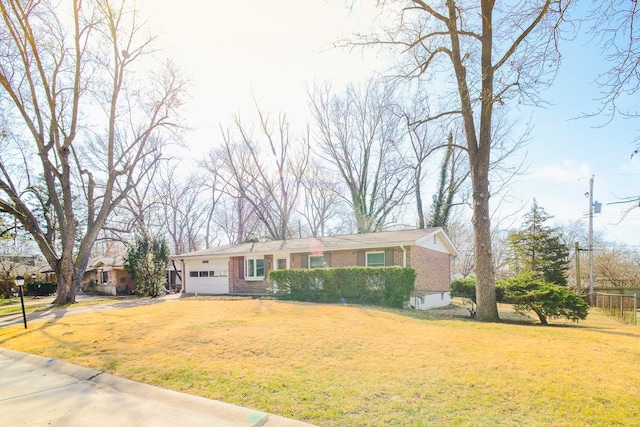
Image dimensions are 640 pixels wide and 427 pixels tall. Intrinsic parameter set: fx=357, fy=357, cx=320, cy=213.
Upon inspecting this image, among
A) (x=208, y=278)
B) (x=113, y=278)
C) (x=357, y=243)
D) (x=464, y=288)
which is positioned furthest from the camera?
(x=113, y=278)

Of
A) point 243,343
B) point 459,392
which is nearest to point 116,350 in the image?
point 243,343

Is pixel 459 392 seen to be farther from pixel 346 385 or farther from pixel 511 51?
pixel 511 51

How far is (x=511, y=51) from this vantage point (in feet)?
32.8

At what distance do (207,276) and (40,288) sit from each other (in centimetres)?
1927

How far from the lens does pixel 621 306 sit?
1385cm

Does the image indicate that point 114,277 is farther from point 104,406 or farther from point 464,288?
point 104,406

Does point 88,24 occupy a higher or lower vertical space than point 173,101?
higher

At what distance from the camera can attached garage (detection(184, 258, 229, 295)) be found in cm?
2302

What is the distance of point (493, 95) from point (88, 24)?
1970 centimetres

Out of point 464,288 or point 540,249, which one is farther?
point 464,288

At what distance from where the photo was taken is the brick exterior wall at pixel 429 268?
53.5 ft

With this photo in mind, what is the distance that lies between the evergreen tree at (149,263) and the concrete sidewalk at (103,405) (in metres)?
17.9

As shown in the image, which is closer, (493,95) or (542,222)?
(493,95)

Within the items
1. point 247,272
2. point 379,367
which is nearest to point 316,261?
point 247,272
